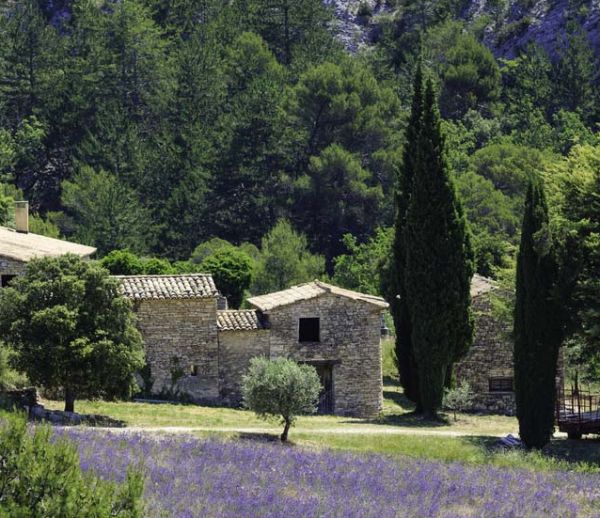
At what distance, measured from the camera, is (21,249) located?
132 feet

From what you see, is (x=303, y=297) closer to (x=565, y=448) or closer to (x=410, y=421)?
(x=410, y=421)

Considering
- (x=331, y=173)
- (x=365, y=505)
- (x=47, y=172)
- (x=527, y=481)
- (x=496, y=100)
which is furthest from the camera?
(x=496, y=100)

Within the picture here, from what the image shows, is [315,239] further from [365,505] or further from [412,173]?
[365,505]

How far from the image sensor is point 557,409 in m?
34.4

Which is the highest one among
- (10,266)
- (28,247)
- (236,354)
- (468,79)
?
(468,79)

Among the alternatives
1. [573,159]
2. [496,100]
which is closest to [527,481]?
[573,159]

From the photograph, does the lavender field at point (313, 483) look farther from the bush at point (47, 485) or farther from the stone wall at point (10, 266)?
the stone wall at point (10, 266)

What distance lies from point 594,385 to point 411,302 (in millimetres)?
11172

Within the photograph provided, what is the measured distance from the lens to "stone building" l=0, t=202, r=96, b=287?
38.4 m

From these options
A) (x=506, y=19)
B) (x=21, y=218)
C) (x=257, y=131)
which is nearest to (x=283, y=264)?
(x=257, y=131)

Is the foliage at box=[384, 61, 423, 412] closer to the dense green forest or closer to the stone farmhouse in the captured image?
the stone farmhouse

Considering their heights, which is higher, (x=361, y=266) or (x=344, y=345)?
(x=361, y=266)

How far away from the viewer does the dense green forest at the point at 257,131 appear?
74.3 meters

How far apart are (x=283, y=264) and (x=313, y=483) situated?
4745 cm
